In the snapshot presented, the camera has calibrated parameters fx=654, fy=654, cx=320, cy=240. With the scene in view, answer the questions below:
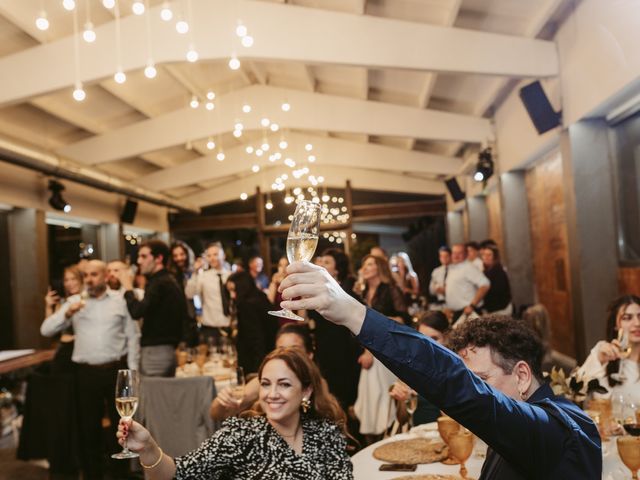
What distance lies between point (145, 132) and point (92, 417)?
5097mm

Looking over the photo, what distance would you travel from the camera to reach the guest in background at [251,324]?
4.80 metres

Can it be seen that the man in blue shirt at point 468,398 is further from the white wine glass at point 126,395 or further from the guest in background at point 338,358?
the guest in background at point 338,358

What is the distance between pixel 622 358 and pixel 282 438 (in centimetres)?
157

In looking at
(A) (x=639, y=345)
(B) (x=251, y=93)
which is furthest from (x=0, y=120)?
(A) (x=639, y=345)

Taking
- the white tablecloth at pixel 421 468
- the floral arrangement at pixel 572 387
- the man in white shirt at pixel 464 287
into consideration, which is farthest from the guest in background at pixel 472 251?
the white tablecloth at pixel 421 468

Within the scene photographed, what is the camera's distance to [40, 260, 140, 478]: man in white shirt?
14.7ft

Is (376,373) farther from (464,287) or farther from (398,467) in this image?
(464,287)

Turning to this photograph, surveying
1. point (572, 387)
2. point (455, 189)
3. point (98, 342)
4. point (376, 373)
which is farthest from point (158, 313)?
point (455, 189)

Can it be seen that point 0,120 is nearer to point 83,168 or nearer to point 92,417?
point 83,168

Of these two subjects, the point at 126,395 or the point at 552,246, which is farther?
the point at 552,246

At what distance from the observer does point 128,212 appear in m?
11.3

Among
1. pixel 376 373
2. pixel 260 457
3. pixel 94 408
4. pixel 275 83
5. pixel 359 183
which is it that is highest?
pixel 275 83

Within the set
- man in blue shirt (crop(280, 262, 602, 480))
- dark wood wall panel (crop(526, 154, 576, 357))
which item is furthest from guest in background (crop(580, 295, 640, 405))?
dark wood wall panel (crop(526, 154, 576, 357))

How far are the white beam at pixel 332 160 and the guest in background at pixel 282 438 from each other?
29.5 feet
